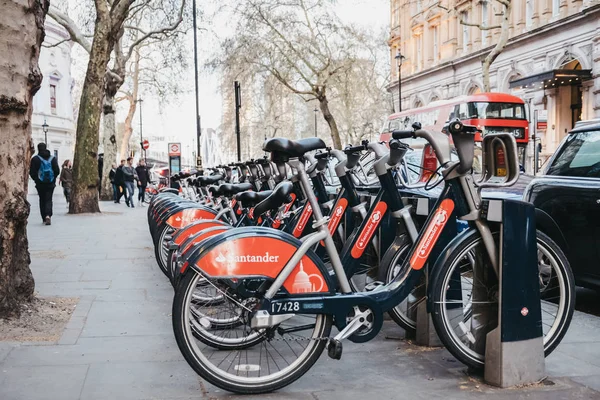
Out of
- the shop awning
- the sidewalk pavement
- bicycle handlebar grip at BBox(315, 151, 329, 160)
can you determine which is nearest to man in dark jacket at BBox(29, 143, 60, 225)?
the sidewalk pavement

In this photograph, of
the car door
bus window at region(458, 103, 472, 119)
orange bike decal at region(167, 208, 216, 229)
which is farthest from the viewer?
bus window at region(458, 103, 472, 119)

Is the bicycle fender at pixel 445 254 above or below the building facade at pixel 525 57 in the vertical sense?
below

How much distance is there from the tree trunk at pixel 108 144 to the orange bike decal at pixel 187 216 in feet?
76.2

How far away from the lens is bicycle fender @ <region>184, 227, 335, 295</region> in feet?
12.8

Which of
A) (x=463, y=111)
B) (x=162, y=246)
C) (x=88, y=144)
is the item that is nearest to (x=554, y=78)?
(x=463, y=111)

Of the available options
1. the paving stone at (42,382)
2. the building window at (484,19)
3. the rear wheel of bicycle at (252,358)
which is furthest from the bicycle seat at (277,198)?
the building window at (484,19)

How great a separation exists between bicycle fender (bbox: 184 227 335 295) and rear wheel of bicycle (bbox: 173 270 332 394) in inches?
4.8

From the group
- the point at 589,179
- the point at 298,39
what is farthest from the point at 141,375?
the point at 298,39

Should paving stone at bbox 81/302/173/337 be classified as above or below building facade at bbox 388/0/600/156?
below

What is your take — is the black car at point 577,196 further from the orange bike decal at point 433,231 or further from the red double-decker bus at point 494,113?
the red double-decker bus at point 494,113

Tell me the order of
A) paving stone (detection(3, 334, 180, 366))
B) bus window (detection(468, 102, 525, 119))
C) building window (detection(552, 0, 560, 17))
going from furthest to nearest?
building window (detection(552, 0, 560, 17)) < bus window (detection(468, 102, 525, 119)) < paving stone (detection(3, 334, 180, 366))

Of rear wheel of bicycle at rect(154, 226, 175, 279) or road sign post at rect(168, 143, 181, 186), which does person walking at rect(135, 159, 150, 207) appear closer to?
road sign post at rect(168, 143, 181, 186)

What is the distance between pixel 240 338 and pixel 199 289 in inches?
19.9

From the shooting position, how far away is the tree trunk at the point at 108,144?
29.6m
